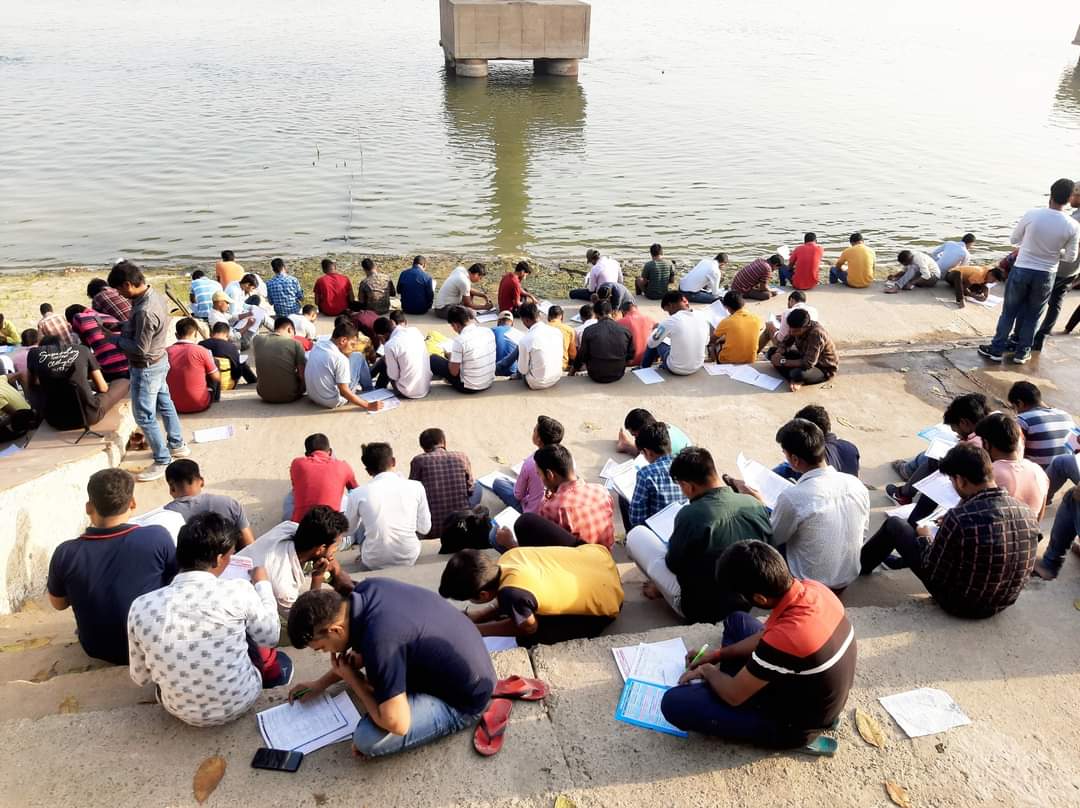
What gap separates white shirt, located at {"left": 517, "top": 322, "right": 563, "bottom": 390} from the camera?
29.8 ft

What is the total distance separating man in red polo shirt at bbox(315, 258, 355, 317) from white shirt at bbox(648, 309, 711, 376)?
6.11 metres

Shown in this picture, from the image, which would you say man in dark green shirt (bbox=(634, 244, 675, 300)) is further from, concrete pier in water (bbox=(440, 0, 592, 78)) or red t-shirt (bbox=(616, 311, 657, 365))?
concrete pier in water (bbox=(440, 0, 592, 78))

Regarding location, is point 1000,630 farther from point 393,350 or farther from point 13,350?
point 13,350

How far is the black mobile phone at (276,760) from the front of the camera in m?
3.70

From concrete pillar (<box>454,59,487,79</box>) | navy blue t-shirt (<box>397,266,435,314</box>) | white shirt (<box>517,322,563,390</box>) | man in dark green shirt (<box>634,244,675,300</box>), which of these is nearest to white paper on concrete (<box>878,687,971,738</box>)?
white shirt (<box>517,322,563,390</box>)

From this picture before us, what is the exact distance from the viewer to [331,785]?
3.64 m

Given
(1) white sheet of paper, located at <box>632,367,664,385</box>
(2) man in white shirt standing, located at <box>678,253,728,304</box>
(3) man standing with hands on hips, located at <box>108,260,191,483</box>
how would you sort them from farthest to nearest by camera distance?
(2) man in white shirt standing, located at <box>678,253,728,304</box> < (1) white sheet of paper, located at <box>632,367,664,385</box> < (3) man standing with hands on hips, located at <box>108,260,191,483</box>

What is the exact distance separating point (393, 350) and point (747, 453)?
407 cm

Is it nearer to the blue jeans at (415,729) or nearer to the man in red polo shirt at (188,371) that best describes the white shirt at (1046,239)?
the blue jeans at (415,729)

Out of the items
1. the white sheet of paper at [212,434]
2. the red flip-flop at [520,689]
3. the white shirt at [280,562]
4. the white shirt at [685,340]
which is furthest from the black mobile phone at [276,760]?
the white shirt at [685,340]

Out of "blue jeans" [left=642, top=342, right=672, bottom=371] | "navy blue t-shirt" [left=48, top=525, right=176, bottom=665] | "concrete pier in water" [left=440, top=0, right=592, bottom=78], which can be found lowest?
"blue jeans" [left=642, top=342, right=672, bottom=371]

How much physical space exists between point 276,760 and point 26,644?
2476mm

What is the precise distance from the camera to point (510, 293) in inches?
524

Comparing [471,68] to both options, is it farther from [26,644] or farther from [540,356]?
[26,644]
